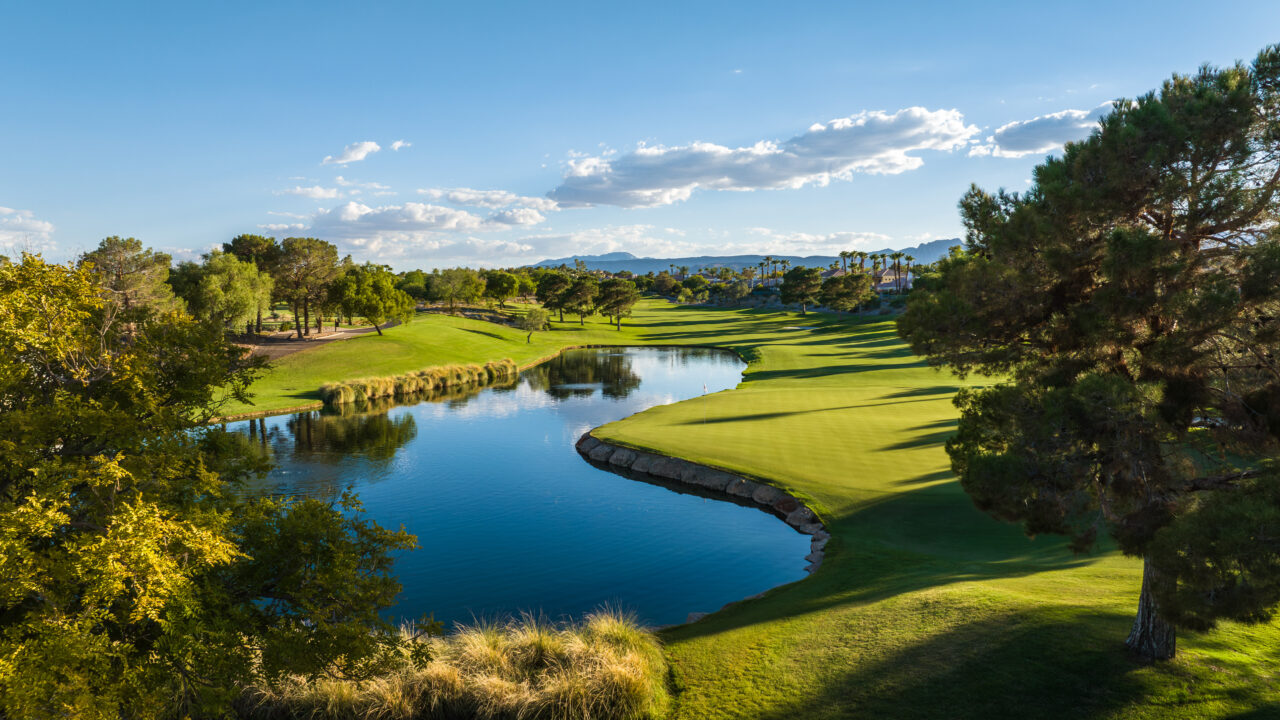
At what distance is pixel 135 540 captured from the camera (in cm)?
759

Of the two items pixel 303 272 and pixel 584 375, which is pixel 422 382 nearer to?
pixel 584 375

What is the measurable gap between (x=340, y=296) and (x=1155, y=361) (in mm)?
82783

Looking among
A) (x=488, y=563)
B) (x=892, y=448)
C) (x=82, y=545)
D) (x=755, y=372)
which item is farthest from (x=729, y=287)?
(x=82, y=545)

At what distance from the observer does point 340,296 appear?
3105 inches

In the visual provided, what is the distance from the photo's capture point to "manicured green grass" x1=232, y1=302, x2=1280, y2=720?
434 inches

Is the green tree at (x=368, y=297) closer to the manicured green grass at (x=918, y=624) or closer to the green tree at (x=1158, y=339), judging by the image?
the manicured green grass at (x=918, y=624)

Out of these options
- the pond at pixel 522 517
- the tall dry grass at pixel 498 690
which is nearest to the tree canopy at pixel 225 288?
the pond at pixel 522 517

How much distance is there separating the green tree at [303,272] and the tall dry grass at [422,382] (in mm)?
27015

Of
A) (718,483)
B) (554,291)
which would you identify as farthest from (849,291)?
(718,483)

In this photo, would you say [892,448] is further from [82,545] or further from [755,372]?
[755,372]

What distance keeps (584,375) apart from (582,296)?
50.9m

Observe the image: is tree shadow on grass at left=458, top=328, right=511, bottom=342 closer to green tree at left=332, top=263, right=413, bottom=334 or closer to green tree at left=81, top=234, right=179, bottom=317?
green tree at left=332, top=263, right=413, bottom=334

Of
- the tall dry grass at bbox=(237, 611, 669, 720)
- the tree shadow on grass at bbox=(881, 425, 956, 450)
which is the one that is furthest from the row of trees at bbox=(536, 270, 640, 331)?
the tall dry grass at bbox=(237, 611, 669, 720)

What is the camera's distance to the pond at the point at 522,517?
19.9 m
